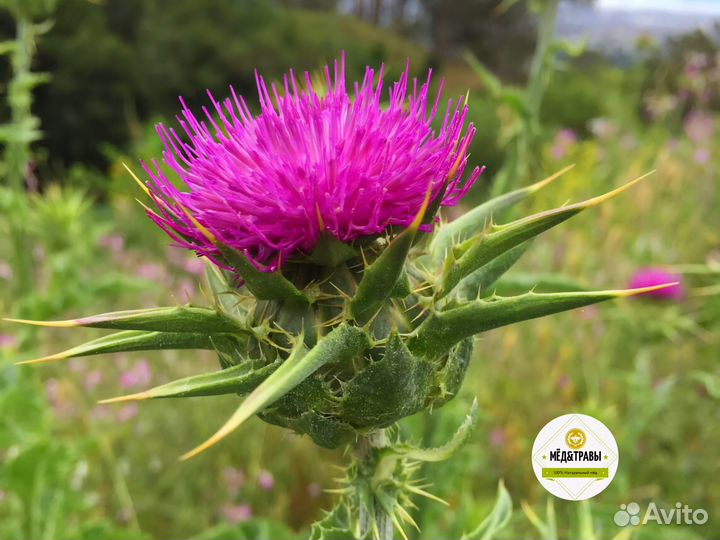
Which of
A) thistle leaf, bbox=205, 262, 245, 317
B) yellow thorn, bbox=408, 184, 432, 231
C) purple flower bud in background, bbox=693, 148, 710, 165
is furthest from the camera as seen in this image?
purple flower bud in background, bbox=693, 148, 710, 165

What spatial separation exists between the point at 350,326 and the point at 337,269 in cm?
15

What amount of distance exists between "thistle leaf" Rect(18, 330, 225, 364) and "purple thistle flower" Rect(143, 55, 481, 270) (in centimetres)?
15

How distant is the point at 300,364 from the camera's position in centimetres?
95

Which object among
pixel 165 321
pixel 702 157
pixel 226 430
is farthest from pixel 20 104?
pixel 702 157

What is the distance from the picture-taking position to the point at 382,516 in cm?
130

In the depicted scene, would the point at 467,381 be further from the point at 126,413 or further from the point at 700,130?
the point at 700,130

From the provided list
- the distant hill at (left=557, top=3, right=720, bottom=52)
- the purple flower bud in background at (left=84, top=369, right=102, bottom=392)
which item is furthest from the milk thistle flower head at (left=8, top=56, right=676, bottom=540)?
the distant hill at (left=557, top=3, right=720, bottom=52)

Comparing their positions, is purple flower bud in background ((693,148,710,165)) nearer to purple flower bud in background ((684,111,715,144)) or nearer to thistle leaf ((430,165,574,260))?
purple flower bud in background ((684,111,715,144))

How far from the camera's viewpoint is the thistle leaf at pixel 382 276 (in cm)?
98

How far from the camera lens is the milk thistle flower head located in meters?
1.05

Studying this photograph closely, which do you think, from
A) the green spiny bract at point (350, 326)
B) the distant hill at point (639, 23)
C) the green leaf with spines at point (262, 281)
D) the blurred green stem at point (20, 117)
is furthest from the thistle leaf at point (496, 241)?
the distant hill at point (639, 23)

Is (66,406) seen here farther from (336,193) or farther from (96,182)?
(96,182)

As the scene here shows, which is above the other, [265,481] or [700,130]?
[700,130]

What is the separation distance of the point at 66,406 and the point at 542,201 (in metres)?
3.76
